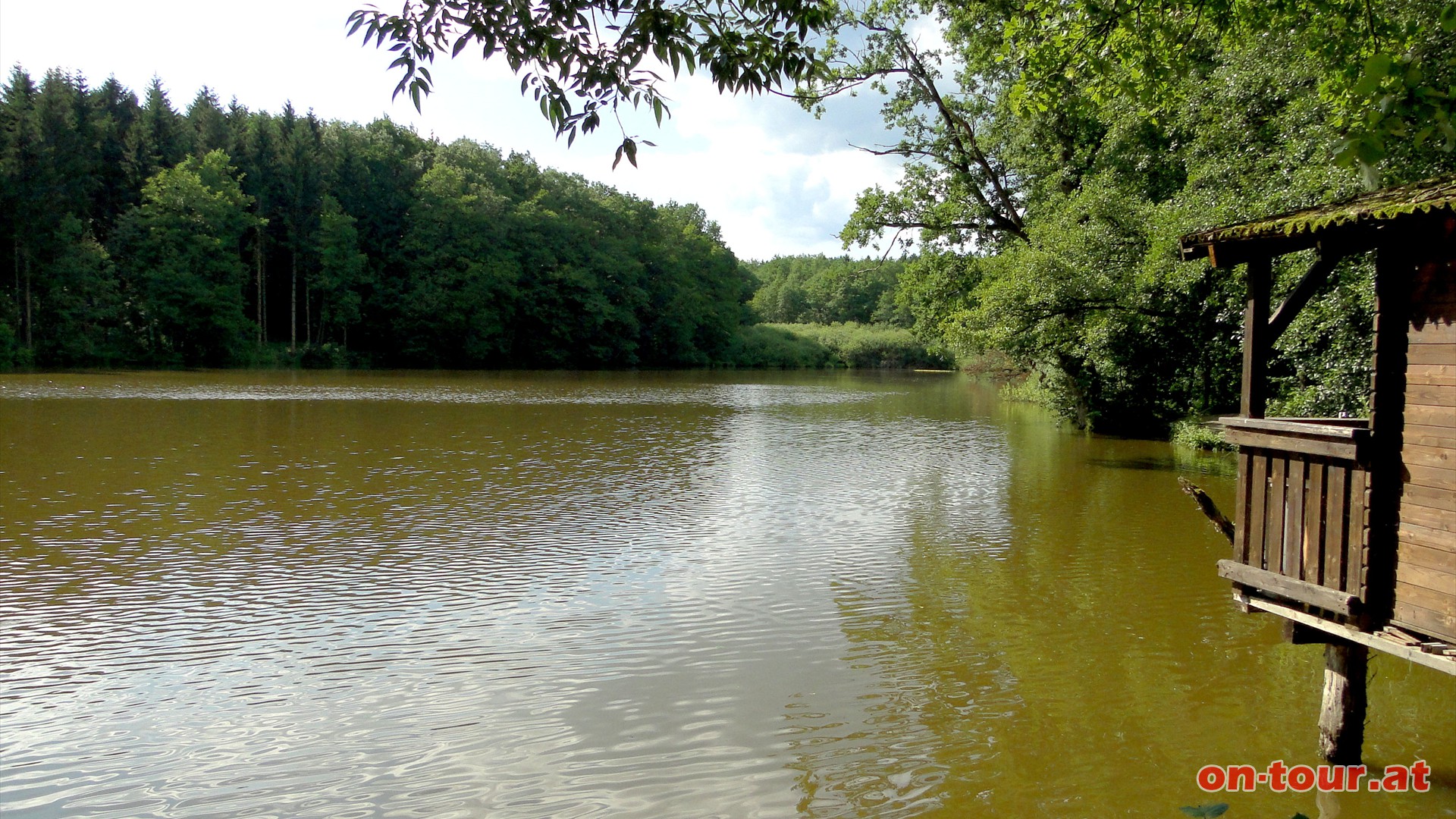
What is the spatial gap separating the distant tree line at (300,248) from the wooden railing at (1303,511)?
47331 millimetres

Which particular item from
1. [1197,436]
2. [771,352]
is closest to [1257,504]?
[1197,436]

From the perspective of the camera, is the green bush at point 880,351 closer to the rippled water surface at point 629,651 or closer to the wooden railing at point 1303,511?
the rippled water surface at point 629,651

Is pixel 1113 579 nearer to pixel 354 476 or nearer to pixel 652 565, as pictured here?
pixel 652 565

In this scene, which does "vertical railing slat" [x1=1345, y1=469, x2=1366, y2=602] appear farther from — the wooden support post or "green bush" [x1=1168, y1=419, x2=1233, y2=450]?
"green bush" [x1=1168, y1=419, x2=1233, y2=450]

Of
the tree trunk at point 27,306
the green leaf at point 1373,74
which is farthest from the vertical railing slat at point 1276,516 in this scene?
the tree trunk at point 27,306

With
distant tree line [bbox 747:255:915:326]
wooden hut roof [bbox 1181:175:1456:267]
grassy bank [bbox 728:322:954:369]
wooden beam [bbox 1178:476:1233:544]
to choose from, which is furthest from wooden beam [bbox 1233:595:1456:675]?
distant tree line [bbox 747:255:915:326]

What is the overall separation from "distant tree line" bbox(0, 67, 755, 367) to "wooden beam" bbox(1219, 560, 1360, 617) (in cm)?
4730

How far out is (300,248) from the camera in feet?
182

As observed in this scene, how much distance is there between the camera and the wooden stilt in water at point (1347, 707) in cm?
549

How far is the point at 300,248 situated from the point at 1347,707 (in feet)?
194

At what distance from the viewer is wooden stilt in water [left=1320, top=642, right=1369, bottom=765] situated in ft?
18.0

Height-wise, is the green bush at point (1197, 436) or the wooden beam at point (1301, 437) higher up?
the wooden beam at point (1301, 437)

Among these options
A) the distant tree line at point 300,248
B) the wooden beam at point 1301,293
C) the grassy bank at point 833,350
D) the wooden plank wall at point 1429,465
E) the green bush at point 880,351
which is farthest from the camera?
the green bush at point 880,351

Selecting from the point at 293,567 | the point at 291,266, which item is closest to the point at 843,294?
the point at 291,266
